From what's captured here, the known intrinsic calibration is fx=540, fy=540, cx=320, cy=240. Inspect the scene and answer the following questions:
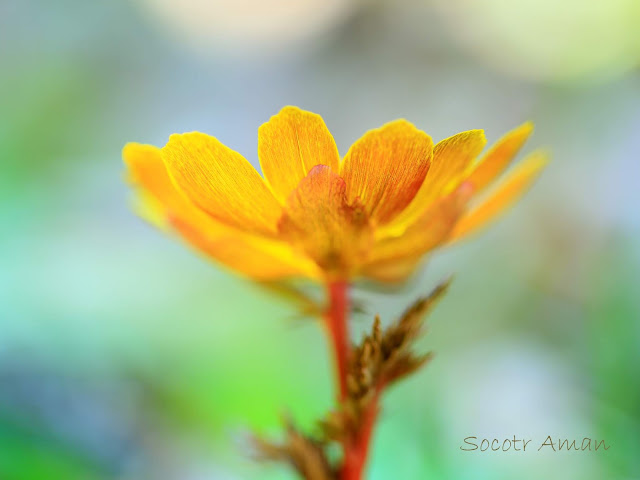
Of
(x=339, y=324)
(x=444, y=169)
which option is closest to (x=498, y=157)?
(x=444, y=169)

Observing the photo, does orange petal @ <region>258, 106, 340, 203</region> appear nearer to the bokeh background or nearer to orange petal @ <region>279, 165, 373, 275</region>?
orange petal @ <region>279, 165, 373, 275</region>

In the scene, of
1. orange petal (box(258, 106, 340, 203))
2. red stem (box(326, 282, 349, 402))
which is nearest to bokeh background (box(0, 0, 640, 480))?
red stem (box(326, 282, 349, 402))

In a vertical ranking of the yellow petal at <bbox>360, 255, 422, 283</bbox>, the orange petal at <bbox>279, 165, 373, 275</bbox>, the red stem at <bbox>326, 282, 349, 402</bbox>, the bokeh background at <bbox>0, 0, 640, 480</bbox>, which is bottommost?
the red stem at <bbox>326, 282, 349, 402</bbox>

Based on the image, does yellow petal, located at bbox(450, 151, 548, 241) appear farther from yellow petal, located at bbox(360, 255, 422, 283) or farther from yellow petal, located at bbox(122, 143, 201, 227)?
yellow petal, located at bbox(122, 143, 201, 227)

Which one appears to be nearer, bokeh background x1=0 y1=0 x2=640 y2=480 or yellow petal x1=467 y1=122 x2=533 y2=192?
yellow petal x1=467 y1=122 x2=533 y2=192

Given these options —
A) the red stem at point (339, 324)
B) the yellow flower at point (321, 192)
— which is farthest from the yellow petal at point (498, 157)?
the red stem at point (339, 324)

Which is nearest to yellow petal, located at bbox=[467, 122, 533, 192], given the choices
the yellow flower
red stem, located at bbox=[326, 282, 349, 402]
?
the yellow flower

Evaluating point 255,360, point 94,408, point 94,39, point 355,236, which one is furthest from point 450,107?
point 355,236

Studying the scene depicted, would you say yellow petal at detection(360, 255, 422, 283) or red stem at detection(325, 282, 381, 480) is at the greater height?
yellow petal at detection(360, 255, 422, 283)
